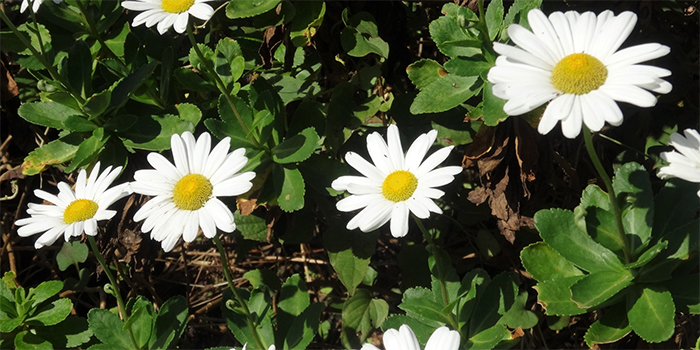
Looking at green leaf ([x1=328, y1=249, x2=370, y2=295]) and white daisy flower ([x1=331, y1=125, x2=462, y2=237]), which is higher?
white daisy flower ([x1=331, y1=125, x2=462, y2=237])

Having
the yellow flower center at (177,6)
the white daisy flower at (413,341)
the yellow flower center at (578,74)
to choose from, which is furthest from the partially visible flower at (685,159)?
the yellow flower center at (177,6)

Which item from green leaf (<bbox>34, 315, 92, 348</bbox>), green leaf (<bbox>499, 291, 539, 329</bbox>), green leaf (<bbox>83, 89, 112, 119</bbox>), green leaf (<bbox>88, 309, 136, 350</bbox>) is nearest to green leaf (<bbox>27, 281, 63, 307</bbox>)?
green leaf (<bbox>34, 315, 92, 348</bbox>)

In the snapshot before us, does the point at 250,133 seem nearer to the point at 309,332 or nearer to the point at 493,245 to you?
the point at 309,332

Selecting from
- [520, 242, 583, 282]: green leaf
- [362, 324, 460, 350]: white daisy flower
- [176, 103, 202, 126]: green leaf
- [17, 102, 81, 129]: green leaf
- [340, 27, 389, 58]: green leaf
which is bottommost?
[520, 242, 583, 282]: green leaf

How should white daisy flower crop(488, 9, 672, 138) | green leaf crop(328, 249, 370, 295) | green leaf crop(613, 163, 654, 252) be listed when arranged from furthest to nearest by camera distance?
green leaf crop(328, 249, 370, 295) → green leaf crop(613, 163, 654, 252) → white daisy flower crop(488, 9, 672, 138)

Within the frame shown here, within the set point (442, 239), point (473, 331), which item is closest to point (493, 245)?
point (442, 239)

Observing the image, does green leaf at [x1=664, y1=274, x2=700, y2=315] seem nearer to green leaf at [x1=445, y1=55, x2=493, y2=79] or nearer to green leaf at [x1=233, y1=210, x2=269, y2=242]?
green leaf at [x1=445, y1=55, x2=493, y2=79]
